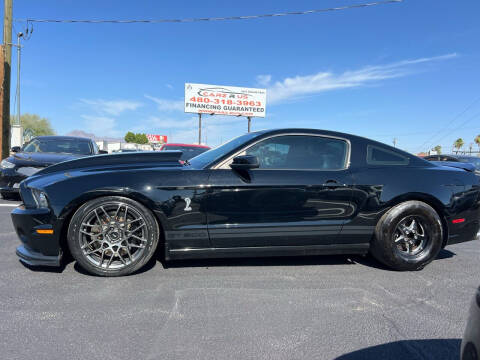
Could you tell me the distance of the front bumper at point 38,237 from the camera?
256 centimetres

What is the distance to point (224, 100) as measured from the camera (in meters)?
25.4

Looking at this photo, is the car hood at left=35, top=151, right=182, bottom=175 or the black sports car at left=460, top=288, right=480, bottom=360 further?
the car hood at left=35, top=151, right=182, bottom=175

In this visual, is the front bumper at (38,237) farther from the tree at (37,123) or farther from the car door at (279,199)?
the tree at (37,123)

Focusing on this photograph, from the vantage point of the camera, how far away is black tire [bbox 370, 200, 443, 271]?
2982mm

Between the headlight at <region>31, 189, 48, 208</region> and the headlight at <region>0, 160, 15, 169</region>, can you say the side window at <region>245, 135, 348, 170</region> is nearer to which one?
the headlight at <region>31, 189, 48, 208</region>

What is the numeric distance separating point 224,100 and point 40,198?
78.1 ft

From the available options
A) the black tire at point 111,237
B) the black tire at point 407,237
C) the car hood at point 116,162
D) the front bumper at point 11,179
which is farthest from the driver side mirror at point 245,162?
the front bumper at point 11,179

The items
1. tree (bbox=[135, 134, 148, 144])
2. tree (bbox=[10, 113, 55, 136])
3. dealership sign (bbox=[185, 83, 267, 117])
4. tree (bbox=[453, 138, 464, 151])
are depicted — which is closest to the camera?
dealership sign (bbox=[185, 83, 267, 117])

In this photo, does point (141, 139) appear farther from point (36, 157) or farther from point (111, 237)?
point (111, 237)

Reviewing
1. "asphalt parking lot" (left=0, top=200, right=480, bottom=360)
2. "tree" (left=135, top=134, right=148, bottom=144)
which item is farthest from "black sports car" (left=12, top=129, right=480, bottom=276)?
"tree" (left=135, top=134, right=148, bottom=144)

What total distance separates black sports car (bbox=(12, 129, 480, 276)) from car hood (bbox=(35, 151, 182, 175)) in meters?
0.02

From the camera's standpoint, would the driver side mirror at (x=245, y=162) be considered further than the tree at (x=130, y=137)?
No

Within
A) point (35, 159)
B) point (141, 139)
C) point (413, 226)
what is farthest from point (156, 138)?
point (413, 226)

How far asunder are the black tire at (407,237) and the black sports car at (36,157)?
5540 millimetres
